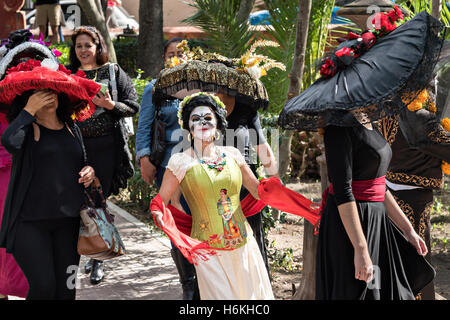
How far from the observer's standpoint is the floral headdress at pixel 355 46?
349 cm

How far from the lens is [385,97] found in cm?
331

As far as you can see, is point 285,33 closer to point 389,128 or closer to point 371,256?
point 389,128

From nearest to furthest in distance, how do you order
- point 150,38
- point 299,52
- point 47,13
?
1. point 299,52
2. point 150,38
3. point 47,13

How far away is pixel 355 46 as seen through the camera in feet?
11.7

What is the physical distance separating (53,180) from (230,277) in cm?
126

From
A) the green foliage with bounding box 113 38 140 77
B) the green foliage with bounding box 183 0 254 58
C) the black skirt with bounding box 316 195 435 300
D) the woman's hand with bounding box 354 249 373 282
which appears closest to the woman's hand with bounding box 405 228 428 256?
the black skirt with bounding box 316 195 435 300

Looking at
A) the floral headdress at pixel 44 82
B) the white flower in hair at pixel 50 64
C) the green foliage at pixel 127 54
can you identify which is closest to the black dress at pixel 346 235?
the floral headdress at pixel 44 82

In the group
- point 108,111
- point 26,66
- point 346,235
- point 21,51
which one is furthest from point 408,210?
point 21,51

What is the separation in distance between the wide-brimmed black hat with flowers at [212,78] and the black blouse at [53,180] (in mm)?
760

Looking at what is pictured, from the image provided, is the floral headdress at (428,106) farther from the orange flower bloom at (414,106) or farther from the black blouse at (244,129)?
the black blouse at (244,129)

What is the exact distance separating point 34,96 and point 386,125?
7.93ft

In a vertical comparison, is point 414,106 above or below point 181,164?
above

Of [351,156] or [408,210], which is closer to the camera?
[351,156]
